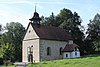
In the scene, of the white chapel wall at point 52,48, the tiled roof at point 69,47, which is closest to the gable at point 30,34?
the white chapel wall at point 52,48

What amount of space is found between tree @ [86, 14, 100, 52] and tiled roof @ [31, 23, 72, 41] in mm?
15976

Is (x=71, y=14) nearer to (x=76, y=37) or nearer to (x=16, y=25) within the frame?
(x=76, y=37)

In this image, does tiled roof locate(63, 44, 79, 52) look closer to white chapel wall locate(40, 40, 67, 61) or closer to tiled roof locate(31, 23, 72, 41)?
white chapel wall locate(40, 40, 67, 61)

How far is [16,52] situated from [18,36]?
8.86 meters

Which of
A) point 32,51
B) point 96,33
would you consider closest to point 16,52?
point 32,51

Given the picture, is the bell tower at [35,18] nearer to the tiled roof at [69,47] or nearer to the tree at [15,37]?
the tiled roof at [69,47]

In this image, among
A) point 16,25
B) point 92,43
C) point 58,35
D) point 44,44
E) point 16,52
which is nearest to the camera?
point 44,44

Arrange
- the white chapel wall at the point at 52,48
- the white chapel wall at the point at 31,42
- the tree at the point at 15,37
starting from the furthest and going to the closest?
the tree at the point at 15,37 → the white chapel wall at the point at 31,42 → the white chapel wall at the point at 52,48

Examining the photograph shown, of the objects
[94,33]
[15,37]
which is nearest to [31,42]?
[15,37]

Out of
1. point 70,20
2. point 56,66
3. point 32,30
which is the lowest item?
point 56,66

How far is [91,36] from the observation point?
235ft

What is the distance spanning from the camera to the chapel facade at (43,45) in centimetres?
4897

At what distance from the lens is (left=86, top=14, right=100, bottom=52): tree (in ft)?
225

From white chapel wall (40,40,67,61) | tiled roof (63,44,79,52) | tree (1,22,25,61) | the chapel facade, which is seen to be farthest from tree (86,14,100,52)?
tree (1,22,25,61)
